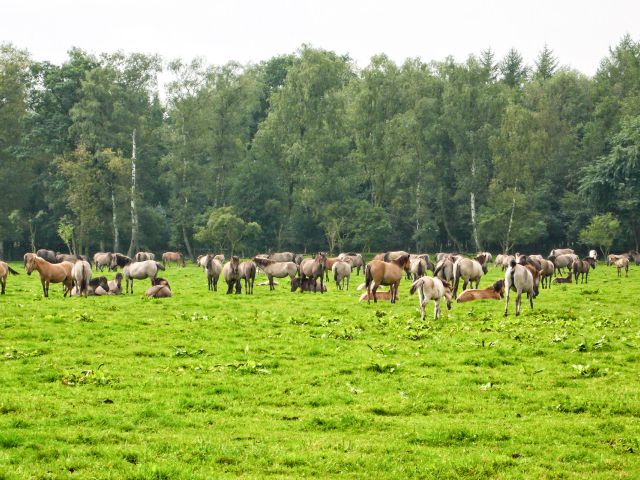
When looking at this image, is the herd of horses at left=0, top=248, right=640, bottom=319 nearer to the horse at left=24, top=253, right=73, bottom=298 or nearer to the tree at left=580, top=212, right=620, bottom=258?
the horse at left=24, top=253, right=73, bottom=298

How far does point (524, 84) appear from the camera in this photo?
8912cm

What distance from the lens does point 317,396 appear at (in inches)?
459

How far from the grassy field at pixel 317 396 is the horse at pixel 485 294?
5.64 meters

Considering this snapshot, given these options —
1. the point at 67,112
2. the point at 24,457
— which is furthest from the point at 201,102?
the point at 24,457

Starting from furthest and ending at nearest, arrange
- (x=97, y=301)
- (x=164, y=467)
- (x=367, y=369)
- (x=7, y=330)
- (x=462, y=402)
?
(x=97, y=301)
(x=7, y=330)
(x=367, y=369)
(x=462, y=402)
(x=164, y=467)

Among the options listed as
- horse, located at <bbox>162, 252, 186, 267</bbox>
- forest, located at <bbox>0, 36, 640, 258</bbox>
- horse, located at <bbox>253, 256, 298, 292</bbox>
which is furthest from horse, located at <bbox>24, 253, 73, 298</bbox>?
forest, located at <bbox>0, 36, 640, 258</bbox>

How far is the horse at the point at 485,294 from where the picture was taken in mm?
27028

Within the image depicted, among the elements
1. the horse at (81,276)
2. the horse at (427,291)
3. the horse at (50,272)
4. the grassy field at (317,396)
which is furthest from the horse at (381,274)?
the horse at (50,272)

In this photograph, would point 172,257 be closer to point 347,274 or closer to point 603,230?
point 347,274

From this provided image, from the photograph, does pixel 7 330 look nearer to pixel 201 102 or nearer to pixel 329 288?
pixel 329 288

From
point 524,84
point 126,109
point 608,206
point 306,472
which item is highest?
point 524,84

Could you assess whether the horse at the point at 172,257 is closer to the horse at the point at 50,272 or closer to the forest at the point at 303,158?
the forest at the point at 303,158

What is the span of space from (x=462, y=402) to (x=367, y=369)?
9.01 feet

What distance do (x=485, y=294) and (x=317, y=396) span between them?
1708 cm
